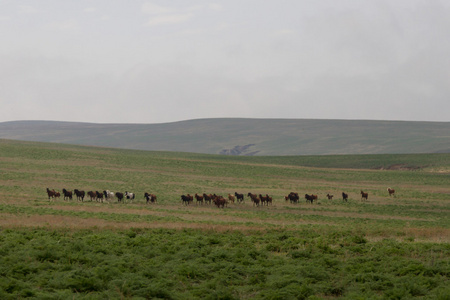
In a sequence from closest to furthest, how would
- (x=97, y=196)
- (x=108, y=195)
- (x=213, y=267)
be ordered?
(x=213, y=267) → (x=97, y=196) → (x=108, y=195)

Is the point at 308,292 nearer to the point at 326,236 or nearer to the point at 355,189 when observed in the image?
the point at 326,236

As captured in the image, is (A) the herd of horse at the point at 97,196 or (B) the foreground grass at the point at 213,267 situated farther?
(A) the herd of horse at the point at 97,196

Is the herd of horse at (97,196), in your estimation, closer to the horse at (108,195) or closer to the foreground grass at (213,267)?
the horse at (108,195)

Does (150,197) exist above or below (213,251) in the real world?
below

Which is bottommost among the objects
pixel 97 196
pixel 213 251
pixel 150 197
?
pixel 150 197

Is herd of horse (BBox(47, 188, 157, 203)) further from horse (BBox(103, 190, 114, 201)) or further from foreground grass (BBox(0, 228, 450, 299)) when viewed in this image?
foreground grass (BBox(0, 228, 450, 299))

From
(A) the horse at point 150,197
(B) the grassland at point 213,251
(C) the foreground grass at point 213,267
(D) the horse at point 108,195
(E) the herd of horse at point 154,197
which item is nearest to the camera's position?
(C) the foreground grass at point 213,267

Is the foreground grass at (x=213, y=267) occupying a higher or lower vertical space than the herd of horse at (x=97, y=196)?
higher

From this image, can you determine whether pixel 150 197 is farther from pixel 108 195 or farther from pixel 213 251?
pixel 213 251

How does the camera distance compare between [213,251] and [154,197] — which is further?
[154,197]

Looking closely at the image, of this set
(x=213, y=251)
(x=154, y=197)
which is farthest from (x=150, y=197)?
(x=213, y=251)

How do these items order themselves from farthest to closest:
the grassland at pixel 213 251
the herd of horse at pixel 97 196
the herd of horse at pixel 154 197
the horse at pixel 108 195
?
the horse at pixel 108 195
the herd of horse at pixel 154 197
the herd of horse at pixel 97 196
the grassland at pixel 213 251

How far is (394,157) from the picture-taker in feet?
379

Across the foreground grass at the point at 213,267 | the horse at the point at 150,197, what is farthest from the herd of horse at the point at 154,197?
the foreground grass at the point at 213,267
